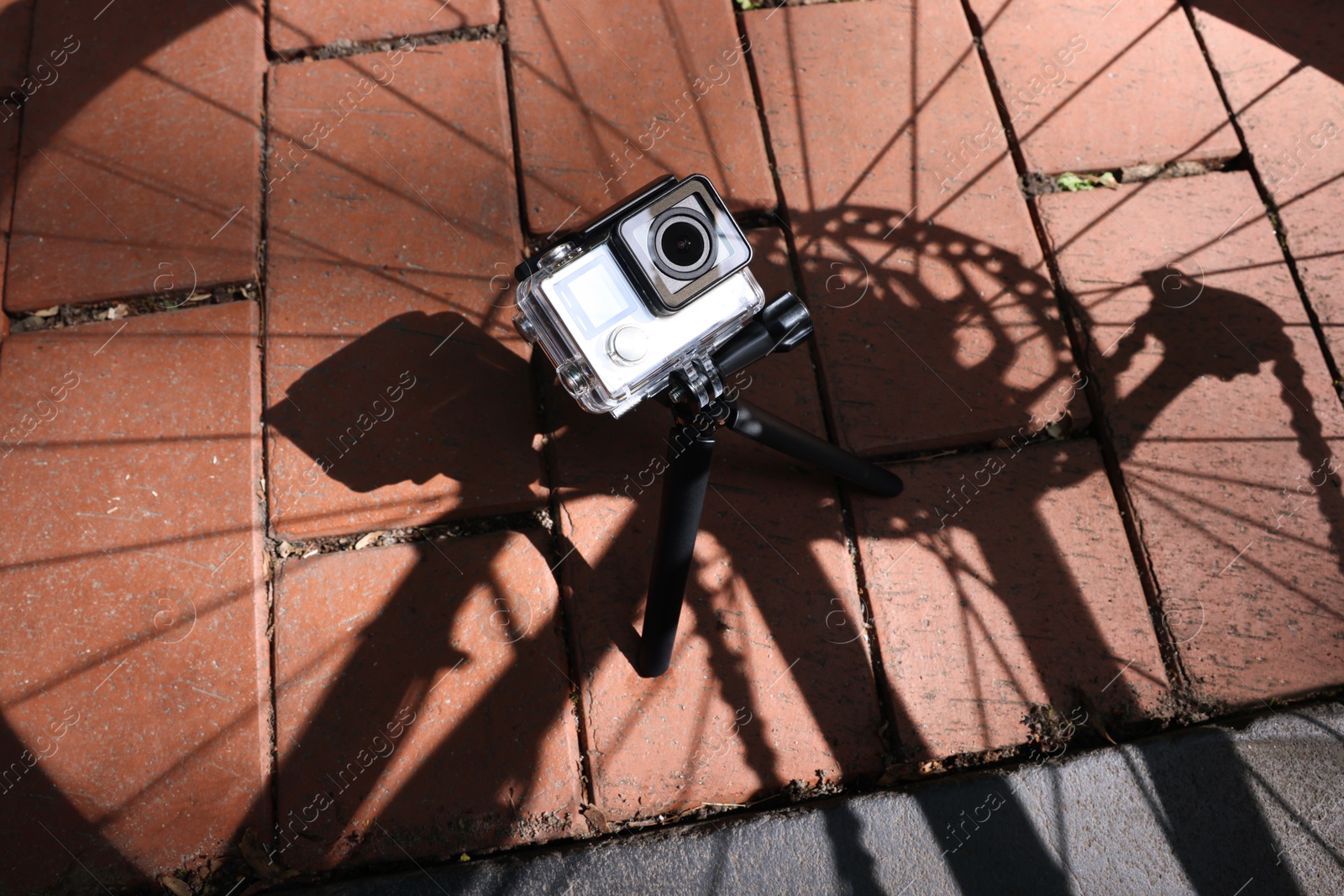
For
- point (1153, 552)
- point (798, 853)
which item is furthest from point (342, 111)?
point (1153, 552)

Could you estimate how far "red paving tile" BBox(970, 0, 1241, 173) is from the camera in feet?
5.27

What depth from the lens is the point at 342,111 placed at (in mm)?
1541

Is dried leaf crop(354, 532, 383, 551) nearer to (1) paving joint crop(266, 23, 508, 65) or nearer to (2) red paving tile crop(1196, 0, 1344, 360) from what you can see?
(1) paving joint crop(266, 23, 508, 65)

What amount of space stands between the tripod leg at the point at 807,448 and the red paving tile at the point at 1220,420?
0.48 m

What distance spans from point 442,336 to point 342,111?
0.51m

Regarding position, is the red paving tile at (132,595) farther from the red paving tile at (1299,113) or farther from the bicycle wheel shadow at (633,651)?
the red paving tile at (1299,113)

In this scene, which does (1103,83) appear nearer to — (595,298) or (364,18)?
(595,298)

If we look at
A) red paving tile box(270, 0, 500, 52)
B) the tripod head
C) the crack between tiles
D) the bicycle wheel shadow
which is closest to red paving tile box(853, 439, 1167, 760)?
the bicycle wheel shadow

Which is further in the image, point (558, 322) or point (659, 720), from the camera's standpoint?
point (659, 720)

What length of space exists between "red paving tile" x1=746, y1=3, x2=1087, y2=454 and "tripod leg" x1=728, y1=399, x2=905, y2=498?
0.33 feet

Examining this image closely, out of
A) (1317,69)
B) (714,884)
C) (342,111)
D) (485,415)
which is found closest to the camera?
(714,884)

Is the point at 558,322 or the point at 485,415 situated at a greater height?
the point at 485,415

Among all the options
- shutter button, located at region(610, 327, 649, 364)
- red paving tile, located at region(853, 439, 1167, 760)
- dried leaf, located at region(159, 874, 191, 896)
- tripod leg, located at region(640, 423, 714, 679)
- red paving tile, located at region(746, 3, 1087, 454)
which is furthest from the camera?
red paving tile, located at region(746, 3, 1087, 454)

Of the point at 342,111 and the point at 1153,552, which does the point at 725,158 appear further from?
the point at 1153,552
